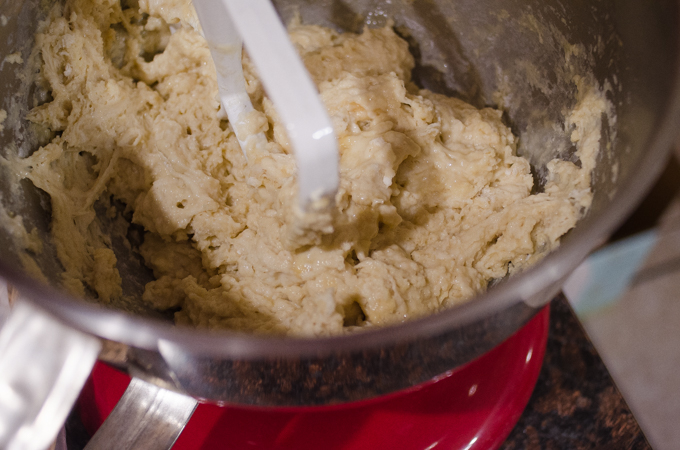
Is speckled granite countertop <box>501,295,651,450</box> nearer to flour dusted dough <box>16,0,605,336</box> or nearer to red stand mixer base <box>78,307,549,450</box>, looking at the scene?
red stand mixer base <box>78,307,549,450</box>

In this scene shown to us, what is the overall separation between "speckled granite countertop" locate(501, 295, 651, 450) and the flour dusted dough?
1.23 ft

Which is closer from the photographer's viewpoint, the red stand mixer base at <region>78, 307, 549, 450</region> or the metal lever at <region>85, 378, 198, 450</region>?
the metal lever at <region>85, 378, 198, 450</region>

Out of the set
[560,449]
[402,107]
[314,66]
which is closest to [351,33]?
[314,66]

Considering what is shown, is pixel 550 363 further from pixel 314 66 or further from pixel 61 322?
pixel 61 322

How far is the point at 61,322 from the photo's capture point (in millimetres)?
613

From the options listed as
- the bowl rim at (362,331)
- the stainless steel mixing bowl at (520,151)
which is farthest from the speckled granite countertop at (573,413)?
the bowl rim at (362,331)

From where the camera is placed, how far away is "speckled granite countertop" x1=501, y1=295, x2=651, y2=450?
1.09 metres

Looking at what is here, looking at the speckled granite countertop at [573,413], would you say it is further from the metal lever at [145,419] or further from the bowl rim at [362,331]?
the bowl rim at [362,331]

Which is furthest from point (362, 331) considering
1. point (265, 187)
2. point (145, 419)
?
point (265, 187)

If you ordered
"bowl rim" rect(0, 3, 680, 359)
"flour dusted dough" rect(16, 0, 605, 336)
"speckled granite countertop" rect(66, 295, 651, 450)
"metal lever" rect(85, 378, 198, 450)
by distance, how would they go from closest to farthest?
"bowl rim" rect(0, 3, 680, 359) → "metal lever" rect(85, 378, 198, 450) → "flour dusted dough" rect(16, 0, 605, 336) → "speckled granite countertop" rect(66, 295, 651, 450)

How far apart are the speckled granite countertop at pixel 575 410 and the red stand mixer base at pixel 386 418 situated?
0.31 ft

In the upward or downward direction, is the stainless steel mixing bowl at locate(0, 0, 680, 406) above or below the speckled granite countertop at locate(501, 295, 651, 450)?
above

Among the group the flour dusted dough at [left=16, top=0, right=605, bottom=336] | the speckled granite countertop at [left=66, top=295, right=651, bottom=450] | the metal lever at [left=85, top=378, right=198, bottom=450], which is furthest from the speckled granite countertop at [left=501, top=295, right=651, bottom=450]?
the metal lever at [left=85, top=378, right=198, bottom=450]

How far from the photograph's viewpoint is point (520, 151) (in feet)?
3.83
